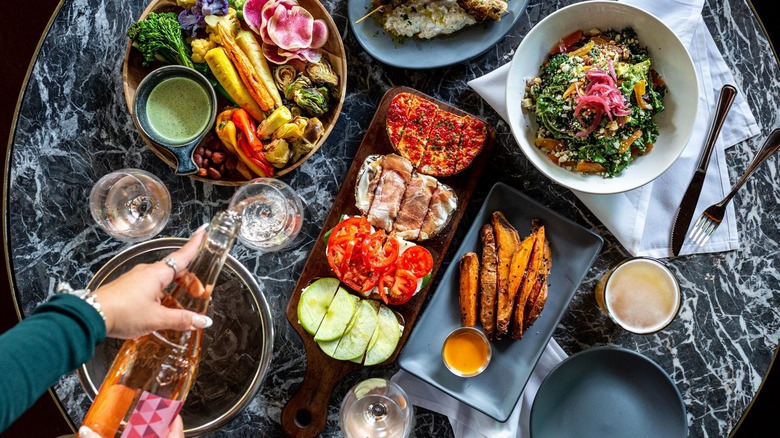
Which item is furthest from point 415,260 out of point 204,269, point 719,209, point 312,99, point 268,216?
point 719,209

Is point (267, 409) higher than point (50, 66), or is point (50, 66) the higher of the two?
point (50, 66)

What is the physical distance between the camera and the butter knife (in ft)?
9.80

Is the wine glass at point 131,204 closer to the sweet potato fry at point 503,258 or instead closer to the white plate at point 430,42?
the white plate at point 430,42

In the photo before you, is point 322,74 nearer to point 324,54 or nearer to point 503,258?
point 324,54

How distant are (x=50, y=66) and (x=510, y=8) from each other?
2.12m

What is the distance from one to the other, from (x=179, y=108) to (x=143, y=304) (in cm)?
110

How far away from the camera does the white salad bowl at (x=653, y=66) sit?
2.78 meters

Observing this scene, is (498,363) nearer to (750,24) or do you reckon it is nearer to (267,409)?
(267,409)

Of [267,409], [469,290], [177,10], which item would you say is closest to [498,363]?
[469,290]

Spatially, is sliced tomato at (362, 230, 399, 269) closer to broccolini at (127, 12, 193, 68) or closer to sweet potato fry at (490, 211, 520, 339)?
sweet potato fry at (490, 211, 520, 339)

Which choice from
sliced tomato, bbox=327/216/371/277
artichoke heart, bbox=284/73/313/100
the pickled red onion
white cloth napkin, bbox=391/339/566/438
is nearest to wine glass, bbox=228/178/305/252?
sliced tomato, bbox=327/216/371/277

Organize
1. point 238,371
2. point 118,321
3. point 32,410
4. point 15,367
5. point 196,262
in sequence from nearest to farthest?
1. point 15,367
2. point 118,321
3. point 196,262
4. point 238,371
5. point 32,410

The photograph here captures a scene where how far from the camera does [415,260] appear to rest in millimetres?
2996

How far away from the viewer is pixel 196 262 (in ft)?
7.70
